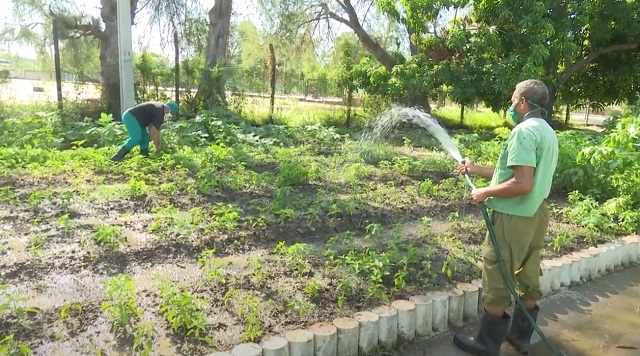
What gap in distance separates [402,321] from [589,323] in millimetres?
1514

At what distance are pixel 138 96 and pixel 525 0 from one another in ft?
29.1

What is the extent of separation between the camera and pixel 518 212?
2924 mm

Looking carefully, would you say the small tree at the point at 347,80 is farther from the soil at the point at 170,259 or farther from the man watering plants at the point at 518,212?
the man watering plants at the point at 518,212

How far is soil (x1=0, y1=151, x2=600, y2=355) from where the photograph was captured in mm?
2961

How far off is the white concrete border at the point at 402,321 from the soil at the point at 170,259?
148 mm

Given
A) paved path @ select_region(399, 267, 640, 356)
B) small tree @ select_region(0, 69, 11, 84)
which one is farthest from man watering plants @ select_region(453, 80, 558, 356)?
small tree @ select_region(0, 69, 11, 84)

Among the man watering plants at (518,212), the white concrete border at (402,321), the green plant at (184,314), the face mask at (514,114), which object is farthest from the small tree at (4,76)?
the face mask at (514,114)

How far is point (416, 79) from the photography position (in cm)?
1194

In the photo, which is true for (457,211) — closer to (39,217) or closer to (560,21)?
(39,217)

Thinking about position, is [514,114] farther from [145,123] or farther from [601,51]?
[601,51]

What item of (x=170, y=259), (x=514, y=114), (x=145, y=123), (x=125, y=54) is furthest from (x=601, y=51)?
(x=170, y=259)

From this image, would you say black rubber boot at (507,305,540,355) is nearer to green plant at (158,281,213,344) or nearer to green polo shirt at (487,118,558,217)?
green polo shirt at (487,118,558,217)

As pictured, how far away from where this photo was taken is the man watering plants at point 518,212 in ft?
9.14

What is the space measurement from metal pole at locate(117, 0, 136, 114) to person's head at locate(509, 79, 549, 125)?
882 cm
